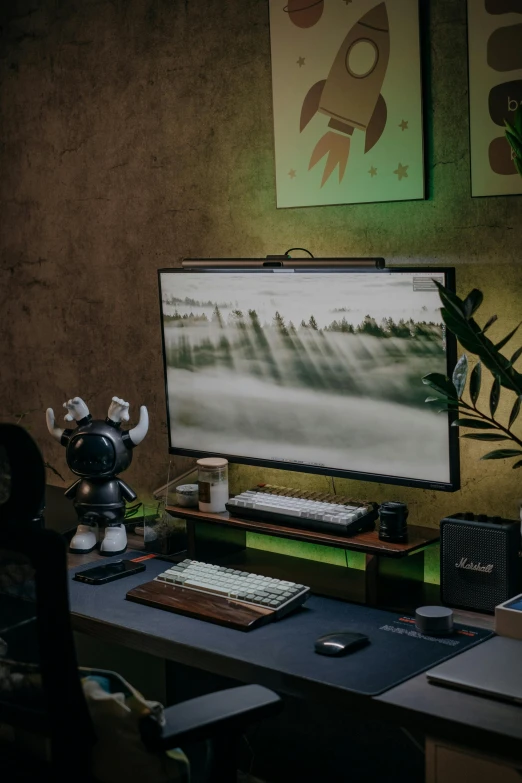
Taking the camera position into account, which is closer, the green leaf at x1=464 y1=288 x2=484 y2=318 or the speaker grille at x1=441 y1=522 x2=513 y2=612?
the green leaf at x1=464 y1=288 x2=484 y2=318

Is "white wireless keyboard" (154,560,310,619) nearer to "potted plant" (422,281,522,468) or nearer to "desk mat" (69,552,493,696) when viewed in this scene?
"desk mat" (69,552,493,696)

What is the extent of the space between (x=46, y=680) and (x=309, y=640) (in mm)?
634

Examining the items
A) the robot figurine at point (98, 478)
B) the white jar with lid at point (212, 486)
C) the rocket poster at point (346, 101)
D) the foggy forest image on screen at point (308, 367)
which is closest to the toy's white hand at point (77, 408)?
the robot figurine at point (98, 478)

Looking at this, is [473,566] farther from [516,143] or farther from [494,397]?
[516,143]

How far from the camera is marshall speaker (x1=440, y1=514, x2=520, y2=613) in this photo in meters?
2.39

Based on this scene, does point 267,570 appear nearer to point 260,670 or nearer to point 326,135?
point 260,670

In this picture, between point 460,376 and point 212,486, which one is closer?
point 460,376

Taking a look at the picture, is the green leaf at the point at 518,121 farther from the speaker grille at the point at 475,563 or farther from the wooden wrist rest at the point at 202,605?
the wooden wrist rest at the point at 202,605

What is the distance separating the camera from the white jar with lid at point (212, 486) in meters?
2.90

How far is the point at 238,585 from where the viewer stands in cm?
257

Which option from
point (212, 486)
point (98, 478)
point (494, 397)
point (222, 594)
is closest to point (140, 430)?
point (98, 478)

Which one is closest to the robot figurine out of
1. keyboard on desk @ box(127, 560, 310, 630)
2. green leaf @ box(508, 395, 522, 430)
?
keyboard on desk @ box(127, 560, 310, 630)

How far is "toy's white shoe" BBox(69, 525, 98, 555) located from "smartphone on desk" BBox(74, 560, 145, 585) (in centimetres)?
17

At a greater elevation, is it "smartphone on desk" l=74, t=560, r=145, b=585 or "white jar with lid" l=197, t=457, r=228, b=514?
"white jar with lid" l=197, t=457, r=228, b=514
